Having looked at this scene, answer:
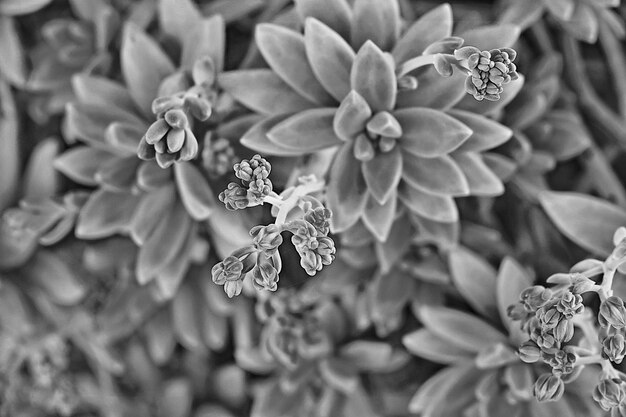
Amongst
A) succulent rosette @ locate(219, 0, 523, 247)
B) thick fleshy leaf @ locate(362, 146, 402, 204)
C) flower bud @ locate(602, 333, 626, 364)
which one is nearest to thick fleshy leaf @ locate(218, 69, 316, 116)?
succulent rosette @ locate(219, 0, 523, 247)

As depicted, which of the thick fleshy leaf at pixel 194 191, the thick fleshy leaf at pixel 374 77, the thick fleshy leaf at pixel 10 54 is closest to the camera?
the thick fleshy leaf at pixel 374 77

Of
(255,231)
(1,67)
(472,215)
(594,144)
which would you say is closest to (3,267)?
(1,67)

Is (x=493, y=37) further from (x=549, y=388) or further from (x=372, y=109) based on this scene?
(x=549, y=388)

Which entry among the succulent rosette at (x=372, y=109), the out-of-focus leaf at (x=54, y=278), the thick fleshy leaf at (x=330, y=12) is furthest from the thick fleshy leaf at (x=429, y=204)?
the out-of-focus leaf at (x=54, y=278)

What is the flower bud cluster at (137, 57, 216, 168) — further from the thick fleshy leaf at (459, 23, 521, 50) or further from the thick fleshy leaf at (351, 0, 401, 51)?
the thick fleshy leaf at (459, 23, 521, 50)

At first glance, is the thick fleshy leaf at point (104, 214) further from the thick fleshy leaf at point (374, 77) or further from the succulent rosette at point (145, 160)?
the thick fleshy leaf at point (374, 77)
